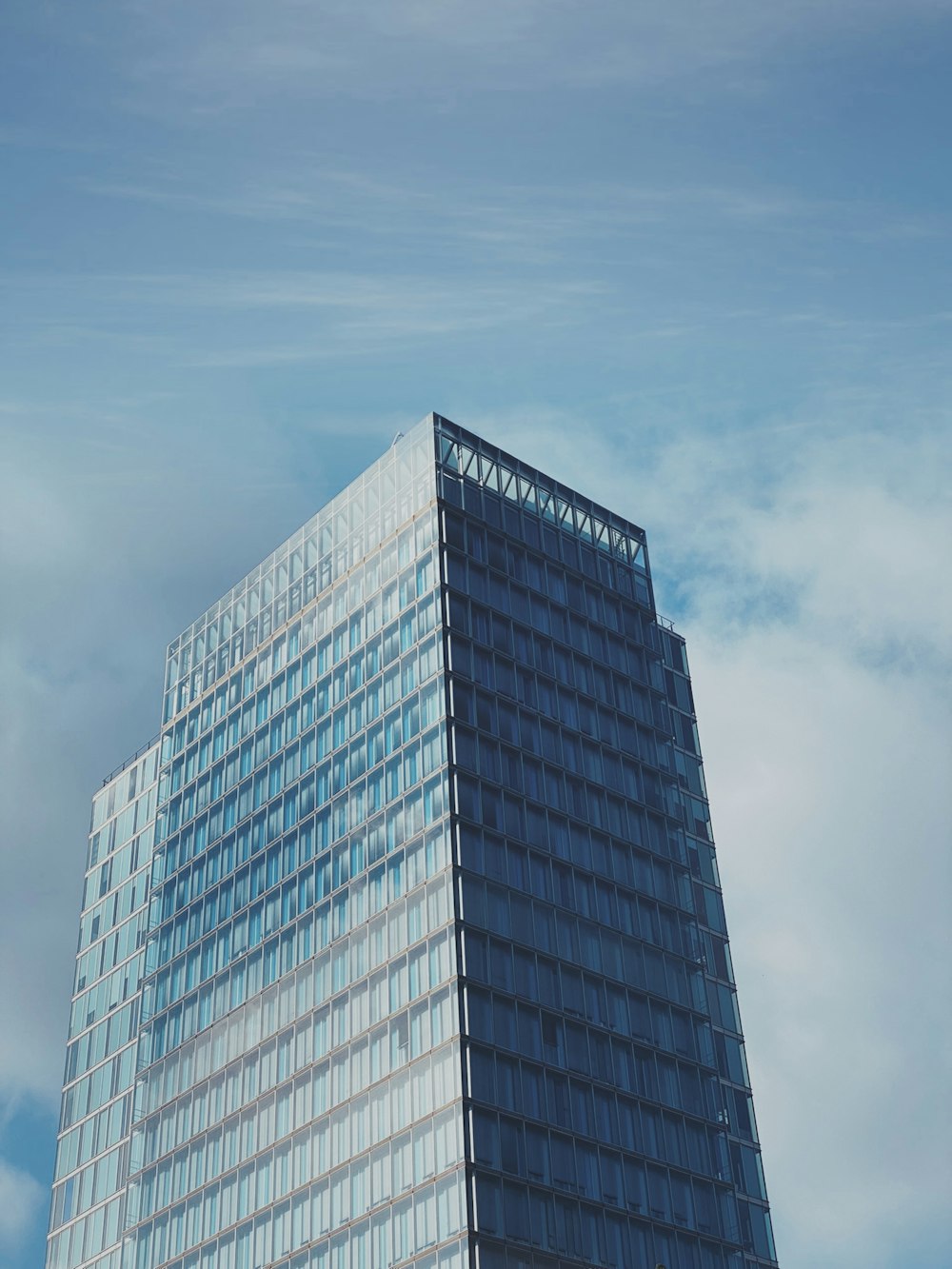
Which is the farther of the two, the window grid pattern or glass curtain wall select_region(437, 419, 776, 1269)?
the window grid pattern

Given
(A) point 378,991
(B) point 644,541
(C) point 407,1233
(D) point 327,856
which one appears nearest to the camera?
(C) point 407,1233

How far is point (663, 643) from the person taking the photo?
11944cm

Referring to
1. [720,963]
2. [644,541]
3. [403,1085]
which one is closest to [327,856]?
[403,1085]

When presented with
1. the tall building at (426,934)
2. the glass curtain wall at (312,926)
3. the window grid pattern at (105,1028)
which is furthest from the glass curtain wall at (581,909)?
the window grid pattern at (105,1028)

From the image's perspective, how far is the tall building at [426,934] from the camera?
88938 millimetres

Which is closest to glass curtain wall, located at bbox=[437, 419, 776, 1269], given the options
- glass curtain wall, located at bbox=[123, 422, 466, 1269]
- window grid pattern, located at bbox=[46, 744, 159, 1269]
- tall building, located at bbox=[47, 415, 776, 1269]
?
tall building, located at bbox=[47, 415, 776, 1269]

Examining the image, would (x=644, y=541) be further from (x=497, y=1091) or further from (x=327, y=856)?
(x=497, y=1091)

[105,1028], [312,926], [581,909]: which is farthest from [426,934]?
[105,1028]

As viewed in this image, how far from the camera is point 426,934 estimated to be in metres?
92.5

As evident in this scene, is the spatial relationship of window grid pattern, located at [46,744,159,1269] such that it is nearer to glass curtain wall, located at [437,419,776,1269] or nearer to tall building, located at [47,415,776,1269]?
tall building, located at [47,415,776,1269]

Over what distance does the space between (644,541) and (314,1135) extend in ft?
160

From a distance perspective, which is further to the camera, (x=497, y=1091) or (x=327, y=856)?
(x=327, y=856)

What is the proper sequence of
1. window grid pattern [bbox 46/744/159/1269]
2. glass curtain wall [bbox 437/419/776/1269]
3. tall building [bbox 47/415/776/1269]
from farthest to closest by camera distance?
1. window grid pattern [bbox 46/744/159/1269]
2. tall building [bbox 47/415/776/1269]
3. glass curtain wall [bbox 437/419/776/1269]

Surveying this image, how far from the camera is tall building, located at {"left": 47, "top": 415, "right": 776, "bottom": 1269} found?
88.9m
